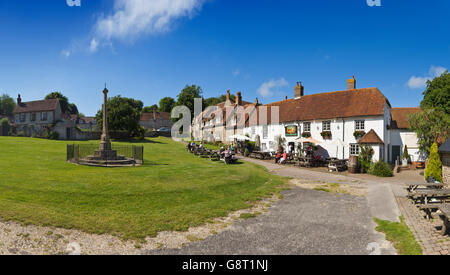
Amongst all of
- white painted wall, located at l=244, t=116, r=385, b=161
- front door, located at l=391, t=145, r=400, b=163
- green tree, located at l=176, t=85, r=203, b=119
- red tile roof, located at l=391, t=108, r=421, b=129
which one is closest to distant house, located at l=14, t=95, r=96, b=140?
green tree, located at l=176, t=85, r=203, b=119

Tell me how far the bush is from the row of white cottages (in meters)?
2.41

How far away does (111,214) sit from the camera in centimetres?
773

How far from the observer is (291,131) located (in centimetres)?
2969

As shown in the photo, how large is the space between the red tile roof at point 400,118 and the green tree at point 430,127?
6.99ft

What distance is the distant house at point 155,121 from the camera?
3140 inches

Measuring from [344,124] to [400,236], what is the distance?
67.9 feet

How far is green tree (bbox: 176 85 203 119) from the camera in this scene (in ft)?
226

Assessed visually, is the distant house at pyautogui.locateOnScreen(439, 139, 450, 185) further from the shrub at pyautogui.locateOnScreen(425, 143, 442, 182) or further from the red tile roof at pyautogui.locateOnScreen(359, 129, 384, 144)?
the red tile roof at pyautogui.locateOnScreen(359, 129, 384, 144)

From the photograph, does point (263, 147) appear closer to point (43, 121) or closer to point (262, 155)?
point (262, 155)

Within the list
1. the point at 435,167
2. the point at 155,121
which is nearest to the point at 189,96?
the point at 155,121

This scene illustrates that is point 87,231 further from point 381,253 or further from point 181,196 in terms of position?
point 381,253

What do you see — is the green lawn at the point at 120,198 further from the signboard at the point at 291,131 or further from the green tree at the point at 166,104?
the green tree at the point at 166,104

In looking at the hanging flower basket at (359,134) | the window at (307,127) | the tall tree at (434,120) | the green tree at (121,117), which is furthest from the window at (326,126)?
the green tree at (121,117)
